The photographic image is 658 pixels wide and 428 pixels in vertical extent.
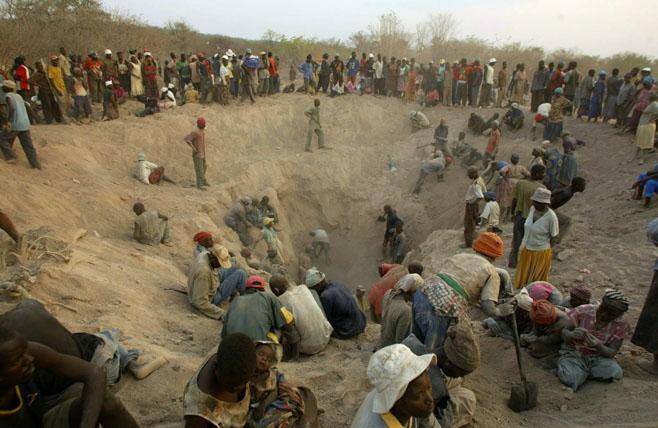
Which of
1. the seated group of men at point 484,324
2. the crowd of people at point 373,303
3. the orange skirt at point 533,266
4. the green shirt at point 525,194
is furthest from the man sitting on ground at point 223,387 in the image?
the green shirt at point 525,194

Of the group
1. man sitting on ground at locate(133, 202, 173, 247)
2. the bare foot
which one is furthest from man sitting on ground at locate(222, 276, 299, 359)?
man sitting on ground at locate(133, 202, 173, 247)

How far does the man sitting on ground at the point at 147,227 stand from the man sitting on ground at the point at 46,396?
18.4ft

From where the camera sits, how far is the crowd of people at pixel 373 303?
2.33 metres

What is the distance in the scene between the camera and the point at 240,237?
10.6 metres

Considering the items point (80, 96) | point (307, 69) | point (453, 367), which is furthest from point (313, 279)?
point (307, 69)

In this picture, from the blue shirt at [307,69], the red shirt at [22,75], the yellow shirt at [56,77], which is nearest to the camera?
the red shirt at [22,75]

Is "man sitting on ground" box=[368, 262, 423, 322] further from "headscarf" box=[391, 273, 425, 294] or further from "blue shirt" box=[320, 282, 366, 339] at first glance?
"headscarf" box=[391, 273, 425, 294]

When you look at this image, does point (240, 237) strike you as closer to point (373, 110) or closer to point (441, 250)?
point (441, 250)

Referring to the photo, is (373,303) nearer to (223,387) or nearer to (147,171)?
(223,387)

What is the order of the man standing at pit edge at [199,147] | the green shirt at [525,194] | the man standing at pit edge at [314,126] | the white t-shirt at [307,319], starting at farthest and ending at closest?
the man standing at pit edge at [314,126] < the man standing at pit edge at [199,147] < the green shirt at [525,194] < the white t-shirt at [307,319]

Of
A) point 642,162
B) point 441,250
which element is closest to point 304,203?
point 441,250

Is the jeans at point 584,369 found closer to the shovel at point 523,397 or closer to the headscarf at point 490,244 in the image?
the shovel at point 523,397

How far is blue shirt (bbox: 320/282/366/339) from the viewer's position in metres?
5.26

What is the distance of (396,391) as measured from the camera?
6.82 ft
